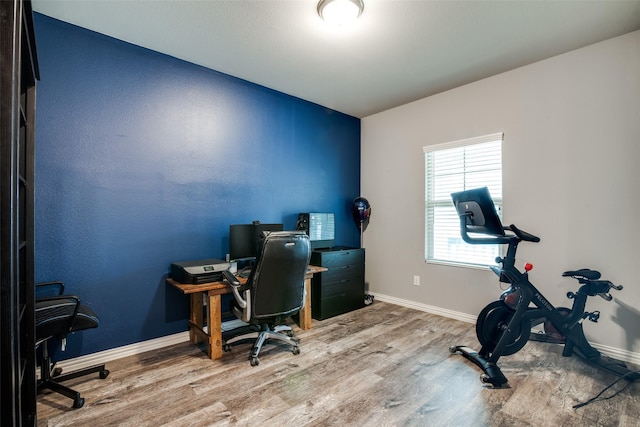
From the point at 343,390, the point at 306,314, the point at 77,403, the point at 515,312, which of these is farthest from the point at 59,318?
the point at 515,312

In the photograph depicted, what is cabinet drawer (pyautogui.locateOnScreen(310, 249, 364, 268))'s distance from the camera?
11.7 ft

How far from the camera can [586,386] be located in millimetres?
2131

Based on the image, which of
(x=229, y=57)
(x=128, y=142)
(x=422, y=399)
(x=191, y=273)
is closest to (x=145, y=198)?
(x=128, y=142)

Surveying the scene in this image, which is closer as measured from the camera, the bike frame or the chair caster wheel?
the chair caster wheel

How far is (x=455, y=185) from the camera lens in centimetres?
362

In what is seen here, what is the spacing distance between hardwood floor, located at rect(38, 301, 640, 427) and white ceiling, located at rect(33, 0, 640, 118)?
105 inches

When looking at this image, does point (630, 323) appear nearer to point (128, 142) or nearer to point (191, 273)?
point (191, 273)

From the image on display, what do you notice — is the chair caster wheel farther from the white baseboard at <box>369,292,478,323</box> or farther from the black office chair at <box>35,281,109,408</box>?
the white baseboard at <box>369,292,478,323</box>

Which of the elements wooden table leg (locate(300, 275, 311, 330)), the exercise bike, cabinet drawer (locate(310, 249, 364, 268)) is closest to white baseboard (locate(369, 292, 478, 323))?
cabinet drawer (locate(310, 249, 364, 268))

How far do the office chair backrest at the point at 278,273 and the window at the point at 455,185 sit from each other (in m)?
1.98

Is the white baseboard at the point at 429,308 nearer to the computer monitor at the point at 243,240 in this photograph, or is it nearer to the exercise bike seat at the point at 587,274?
the exercise bike seat at the point at 587,274

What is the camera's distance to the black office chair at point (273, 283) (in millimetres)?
2381

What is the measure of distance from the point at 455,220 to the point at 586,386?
1.88 metres

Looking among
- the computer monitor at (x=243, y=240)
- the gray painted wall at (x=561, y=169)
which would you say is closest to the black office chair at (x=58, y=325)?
the computer monitor at (x=243, y=240)
